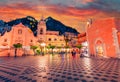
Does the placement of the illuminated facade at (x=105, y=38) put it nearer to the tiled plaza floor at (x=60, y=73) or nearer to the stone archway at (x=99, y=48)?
the stone archway at (x=99, y=48)

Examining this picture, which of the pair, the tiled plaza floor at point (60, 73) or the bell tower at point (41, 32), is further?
the bell tower at point (41, 32)

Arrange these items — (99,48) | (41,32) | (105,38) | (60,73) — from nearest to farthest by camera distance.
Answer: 1. (60,73)
2. (105,38)
3. (99,48)
4. (41,32)

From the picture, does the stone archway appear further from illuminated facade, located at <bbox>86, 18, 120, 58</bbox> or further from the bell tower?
the bell tower

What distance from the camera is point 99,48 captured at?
1975 cm

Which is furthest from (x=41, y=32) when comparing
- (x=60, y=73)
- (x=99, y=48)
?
(x=60, y=73)

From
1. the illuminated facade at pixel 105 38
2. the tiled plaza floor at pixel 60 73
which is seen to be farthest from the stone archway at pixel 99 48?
the tiled plaza floor at pixel 60 73

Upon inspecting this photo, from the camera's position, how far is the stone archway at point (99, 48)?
1881 centimetres

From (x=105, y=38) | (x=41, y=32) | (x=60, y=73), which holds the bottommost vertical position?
(x=60, y=73)

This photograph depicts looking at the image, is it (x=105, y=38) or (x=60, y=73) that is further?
(x=105, y=38)

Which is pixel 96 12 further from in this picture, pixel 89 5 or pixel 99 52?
pixel 99 52

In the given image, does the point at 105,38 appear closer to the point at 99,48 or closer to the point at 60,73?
the point at 99,48

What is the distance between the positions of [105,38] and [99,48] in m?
2.40

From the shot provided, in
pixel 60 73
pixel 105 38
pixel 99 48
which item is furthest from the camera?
pixel 99 48

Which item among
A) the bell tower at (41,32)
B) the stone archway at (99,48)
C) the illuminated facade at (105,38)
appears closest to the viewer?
the illuminated facade at (105,38)
